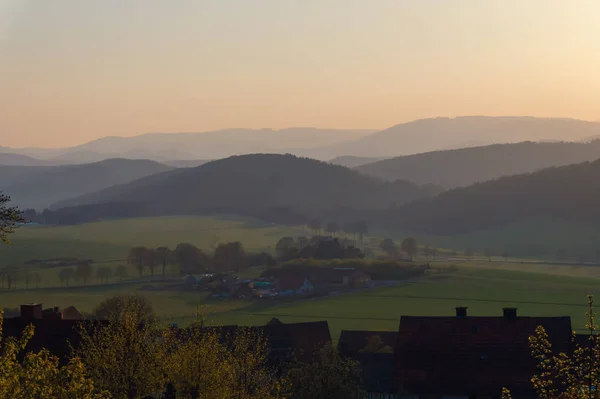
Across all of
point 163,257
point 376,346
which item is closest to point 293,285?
point 163,257

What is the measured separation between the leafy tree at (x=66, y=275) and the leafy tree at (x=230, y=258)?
26311 mm

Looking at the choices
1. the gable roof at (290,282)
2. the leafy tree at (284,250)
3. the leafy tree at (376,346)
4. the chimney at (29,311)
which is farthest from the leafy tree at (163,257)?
the chimney at (29,311)

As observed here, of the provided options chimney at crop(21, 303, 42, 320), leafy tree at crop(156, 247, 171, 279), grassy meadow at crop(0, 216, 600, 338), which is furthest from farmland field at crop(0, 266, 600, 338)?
chimney at crop(21, 303, 42, 320)

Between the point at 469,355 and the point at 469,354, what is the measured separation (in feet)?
0.25

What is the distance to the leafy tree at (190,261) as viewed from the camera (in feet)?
517

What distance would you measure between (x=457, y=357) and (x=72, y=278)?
347 ft

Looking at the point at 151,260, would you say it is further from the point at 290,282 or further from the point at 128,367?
the point at 128,367

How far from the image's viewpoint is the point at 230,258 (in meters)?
162

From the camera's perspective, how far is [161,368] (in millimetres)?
30125

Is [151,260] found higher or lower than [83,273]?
higher

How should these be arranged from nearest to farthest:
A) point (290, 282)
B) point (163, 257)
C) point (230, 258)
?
point (290, 282)
point (163, 257)
point (230, 258)

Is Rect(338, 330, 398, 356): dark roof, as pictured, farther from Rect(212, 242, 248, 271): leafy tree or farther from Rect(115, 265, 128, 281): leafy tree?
Rect(212, 242, 248, 271): leafy tree

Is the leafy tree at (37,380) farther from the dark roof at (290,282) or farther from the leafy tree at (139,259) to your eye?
the leafy tree at (139,259)

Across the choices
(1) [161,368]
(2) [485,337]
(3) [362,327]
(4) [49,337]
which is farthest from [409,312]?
(1) [161,368]
